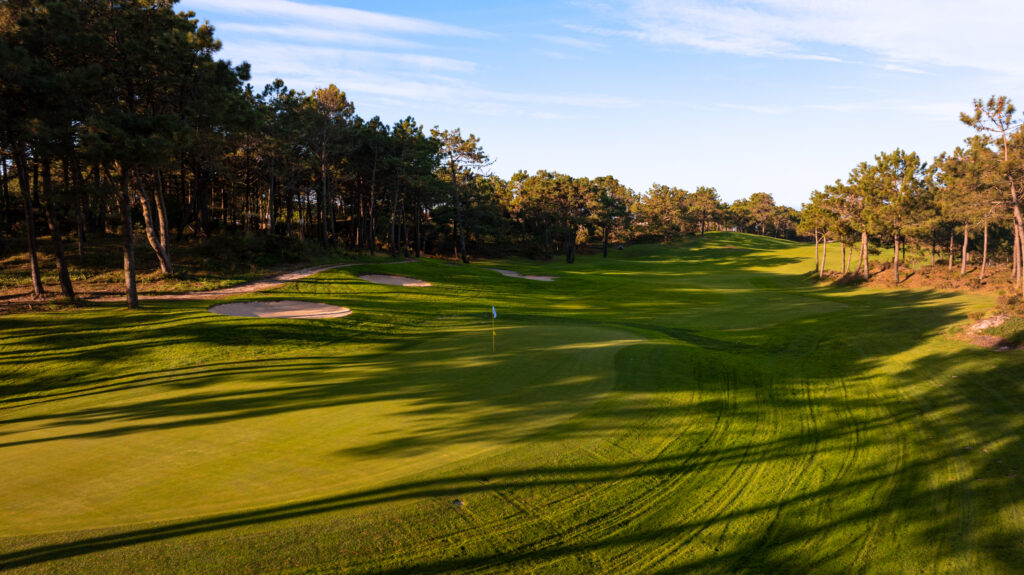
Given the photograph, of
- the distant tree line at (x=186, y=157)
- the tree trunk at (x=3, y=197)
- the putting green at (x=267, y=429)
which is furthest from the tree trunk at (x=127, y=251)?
the tree trunk at (x=3, y=197)

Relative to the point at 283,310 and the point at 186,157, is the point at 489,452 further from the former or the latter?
the point at 186,157

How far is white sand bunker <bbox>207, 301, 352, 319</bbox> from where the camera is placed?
19.3 m

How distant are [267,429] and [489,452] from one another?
379 cm

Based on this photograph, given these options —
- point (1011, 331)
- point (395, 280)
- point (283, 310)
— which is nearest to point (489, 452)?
point (283, 310)

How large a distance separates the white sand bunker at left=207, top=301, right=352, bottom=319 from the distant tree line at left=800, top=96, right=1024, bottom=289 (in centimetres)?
3065

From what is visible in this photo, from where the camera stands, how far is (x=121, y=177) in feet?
68.2

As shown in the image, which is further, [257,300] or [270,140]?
[270,140]

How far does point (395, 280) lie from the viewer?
32219 millimetres

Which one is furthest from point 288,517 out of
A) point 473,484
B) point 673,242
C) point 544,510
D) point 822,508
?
point 673,242

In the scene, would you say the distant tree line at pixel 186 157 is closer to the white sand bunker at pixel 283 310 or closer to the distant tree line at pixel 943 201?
the white sand bunker at pixel 283 310

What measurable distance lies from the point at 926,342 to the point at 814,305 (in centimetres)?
1261

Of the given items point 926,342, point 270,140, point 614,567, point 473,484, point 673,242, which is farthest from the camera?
point 673,242

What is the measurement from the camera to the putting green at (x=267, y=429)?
6.15 meters

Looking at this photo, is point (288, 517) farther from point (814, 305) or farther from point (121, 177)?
point (814, 305)
